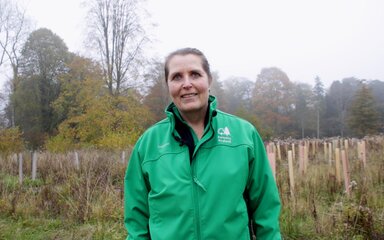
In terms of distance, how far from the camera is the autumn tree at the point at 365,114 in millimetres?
36844

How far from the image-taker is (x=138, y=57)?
2069 cm

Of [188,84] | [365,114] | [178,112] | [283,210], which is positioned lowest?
[283,210]

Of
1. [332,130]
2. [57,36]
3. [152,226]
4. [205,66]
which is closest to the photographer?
[152,226]

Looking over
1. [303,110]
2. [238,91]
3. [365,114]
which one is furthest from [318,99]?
[238,91]

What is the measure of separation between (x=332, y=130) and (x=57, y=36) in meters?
35.4

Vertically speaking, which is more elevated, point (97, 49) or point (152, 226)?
point (97, 49)

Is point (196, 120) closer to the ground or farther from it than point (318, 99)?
closer to the ground

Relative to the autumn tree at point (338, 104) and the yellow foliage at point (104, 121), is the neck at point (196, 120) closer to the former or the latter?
the yellow foliage at point (104, 121)

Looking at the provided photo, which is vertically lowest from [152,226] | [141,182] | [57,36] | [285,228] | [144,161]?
[285,228]

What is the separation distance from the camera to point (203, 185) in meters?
1.56

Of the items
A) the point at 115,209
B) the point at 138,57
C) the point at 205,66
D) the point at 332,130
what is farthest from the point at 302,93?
the point at 205,66

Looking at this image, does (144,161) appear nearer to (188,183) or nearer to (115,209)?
(188,183)

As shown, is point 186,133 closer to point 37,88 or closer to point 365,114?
point 37,88

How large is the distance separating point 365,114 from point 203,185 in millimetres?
40020
